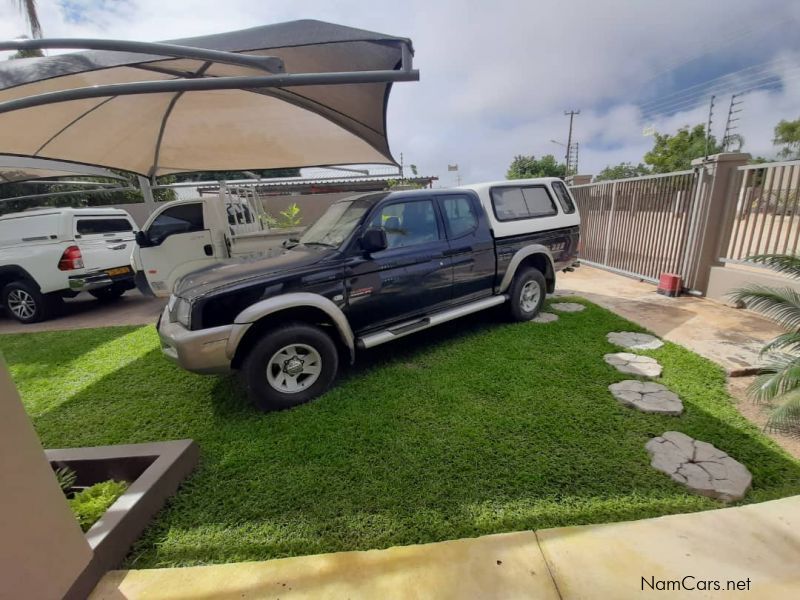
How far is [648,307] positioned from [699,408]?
3.10 metres

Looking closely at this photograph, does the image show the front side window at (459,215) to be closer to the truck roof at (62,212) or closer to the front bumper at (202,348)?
the front bumper at (202,348)

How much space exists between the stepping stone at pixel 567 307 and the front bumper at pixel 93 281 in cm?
785

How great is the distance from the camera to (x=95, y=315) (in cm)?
671

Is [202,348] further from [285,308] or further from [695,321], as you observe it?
[695,321]

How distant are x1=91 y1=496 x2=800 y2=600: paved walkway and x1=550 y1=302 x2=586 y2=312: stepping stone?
366 cm

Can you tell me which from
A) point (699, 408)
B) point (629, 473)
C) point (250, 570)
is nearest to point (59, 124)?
point (250, 570)

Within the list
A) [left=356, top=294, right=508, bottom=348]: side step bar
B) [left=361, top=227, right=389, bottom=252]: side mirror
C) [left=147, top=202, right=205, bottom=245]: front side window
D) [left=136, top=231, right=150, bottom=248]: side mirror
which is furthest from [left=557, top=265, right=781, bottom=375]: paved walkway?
[left=136, top=231, right=150, bottom=248]: side mirror

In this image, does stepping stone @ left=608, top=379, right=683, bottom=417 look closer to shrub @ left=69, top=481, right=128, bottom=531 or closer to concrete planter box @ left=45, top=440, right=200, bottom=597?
concrete planter box @ left=45, top=440, right=200, bottom=597

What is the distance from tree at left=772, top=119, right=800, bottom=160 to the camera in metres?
34.6

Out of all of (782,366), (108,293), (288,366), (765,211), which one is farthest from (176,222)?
(765,211)

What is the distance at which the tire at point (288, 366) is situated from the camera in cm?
292

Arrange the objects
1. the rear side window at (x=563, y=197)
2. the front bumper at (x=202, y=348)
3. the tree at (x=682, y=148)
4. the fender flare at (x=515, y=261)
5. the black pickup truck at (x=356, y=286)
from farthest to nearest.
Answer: the tree at (x=682, y=148), the rear side window at (x=563, y=197), the fender flare at (x=515, y=261), the black pickup truck at (x=356, y=286), the front bumper at (x=202, y=348)

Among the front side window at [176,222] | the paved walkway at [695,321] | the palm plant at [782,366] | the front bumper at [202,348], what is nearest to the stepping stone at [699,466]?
the palm plant at [782,366]

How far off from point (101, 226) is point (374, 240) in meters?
6.53
